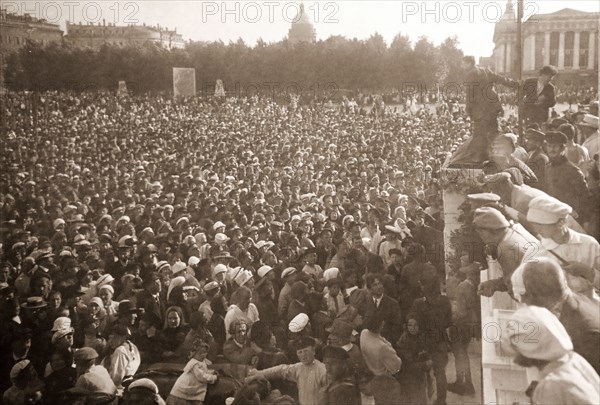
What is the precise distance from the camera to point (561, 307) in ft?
9.89

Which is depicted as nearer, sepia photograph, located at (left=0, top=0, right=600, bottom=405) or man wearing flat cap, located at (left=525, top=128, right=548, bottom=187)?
sepia photograph, located at (left=0, top=0, right=600, bottom=405)

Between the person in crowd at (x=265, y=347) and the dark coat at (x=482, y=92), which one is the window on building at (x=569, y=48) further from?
the person in crowd at (x=265, y=347)

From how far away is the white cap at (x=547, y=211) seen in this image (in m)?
3.51

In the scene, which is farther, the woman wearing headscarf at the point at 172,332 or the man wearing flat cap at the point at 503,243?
the woman wearing headscarf at the point at 172,332

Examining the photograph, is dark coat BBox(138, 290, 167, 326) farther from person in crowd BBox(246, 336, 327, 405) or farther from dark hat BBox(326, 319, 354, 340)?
dark hat BBox(326, 319, 354, 340)

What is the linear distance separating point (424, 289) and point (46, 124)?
27.6 feet

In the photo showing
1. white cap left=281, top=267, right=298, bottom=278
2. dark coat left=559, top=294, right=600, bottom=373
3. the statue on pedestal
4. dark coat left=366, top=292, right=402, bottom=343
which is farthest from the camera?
the statue on pedestal

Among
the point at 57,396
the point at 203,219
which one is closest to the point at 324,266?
the point at 203,219

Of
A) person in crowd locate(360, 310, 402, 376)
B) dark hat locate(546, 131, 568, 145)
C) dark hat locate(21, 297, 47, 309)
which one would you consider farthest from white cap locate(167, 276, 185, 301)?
dark hat locate(546, 131, 568, 145)

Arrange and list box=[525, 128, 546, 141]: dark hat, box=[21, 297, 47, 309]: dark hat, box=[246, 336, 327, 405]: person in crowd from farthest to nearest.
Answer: box=[525, 128, 546, 141]: dark hat < box=[21, 297, 47, 309]: dark hat < box=[246, 336, 327, 405]: person in crowd

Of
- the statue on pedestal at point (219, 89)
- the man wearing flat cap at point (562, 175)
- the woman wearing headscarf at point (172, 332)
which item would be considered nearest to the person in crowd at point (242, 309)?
the woman wearing headscarf at point (172, 332)

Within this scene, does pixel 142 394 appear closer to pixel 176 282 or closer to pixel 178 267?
pixel 176 282

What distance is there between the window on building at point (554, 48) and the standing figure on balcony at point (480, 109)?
3.26 feet

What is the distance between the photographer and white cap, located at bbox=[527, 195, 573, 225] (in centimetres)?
351
